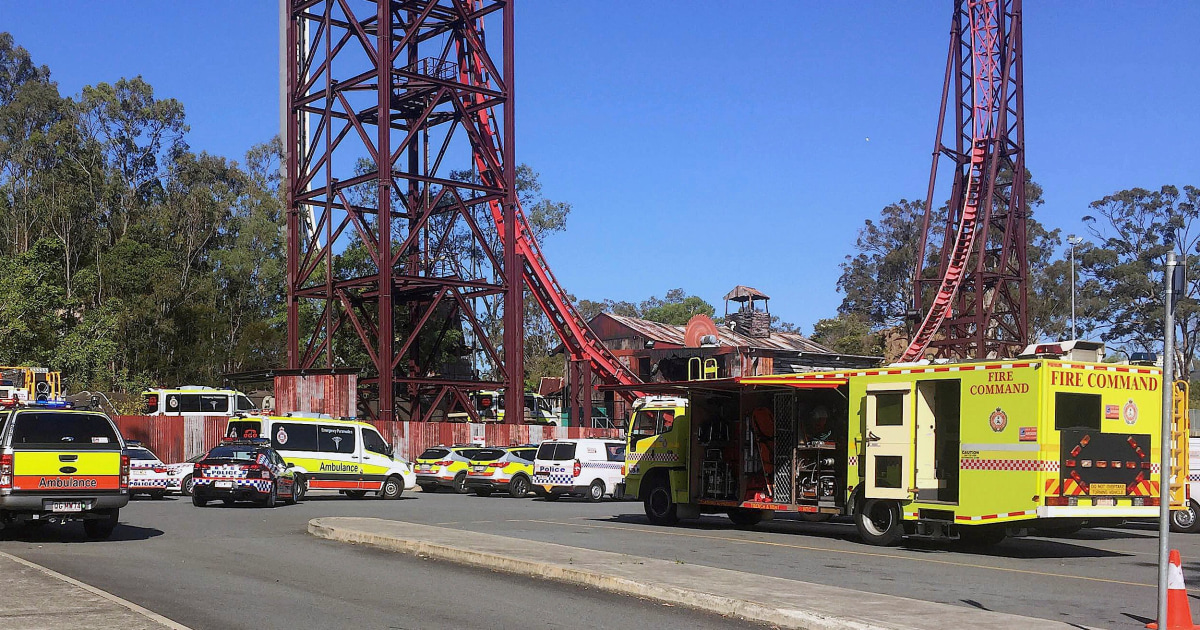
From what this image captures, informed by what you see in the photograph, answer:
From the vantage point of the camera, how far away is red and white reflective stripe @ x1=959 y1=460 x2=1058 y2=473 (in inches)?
650

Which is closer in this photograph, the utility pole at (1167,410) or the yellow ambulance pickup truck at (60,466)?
the utility pole at (1167,410)

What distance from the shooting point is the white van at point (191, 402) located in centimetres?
4388

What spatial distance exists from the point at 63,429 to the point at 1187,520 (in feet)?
63.9

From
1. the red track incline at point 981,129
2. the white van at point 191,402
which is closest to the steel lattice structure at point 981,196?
the red track incline at point 981,129

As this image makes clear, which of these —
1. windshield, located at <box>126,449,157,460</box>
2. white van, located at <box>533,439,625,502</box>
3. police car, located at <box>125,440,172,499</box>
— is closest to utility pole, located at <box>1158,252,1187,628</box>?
white van, located at <box>533,439,625,502</box>

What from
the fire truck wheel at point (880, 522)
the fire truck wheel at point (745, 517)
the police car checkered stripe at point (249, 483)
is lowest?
the fire truck wheel at point (745, 517)

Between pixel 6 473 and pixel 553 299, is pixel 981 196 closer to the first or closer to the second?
pixel 553 299

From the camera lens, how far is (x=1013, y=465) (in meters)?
16.8

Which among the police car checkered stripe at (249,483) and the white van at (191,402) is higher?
the white van at (191,402)

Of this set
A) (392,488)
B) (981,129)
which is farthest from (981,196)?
(392,488)

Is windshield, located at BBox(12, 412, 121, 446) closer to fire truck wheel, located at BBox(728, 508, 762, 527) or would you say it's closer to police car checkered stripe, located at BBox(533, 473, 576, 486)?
fire truck wheel, located at BBox(728, 508, 762, 527)

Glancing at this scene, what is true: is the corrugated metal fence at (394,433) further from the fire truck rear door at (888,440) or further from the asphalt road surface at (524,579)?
the fire truck rear door at (888,440)

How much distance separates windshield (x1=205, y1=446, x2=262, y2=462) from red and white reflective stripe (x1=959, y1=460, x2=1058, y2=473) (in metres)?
15.7

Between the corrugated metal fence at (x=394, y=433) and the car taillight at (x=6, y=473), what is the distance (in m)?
23.6
